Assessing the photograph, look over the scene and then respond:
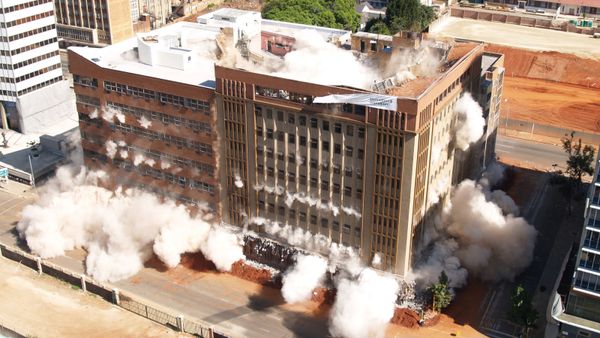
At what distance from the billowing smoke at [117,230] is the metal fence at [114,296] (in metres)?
2.10

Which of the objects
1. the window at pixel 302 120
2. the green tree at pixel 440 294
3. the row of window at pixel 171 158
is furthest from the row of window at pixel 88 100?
the green tree at pixel 440 294

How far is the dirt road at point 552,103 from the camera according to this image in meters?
126

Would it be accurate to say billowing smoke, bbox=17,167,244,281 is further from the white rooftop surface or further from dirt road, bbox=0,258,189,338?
the white rooftop surface

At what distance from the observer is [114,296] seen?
76688mm

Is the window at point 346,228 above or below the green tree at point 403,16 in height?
below

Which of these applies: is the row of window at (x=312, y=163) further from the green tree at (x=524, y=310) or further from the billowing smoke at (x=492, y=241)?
the green tree at (x=524, y=310)

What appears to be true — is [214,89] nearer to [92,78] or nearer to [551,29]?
[92,78]

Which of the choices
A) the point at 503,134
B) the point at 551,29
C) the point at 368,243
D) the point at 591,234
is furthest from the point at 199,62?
the point at 551,29

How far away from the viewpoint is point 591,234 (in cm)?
6147

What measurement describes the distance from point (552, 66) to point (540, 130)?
33152 millimetres

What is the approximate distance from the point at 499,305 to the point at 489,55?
134ft

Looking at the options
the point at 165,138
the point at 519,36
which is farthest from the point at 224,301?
the point at 519,36

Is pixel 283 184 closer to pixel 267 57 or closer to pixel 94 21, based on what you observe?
pixel 267 57

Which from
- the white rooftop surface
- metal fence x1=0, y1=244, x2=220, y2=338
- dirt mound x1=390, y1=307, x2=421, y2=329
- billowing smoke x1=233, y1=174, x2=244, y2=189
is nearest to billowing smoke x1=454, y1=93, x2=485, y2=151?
dirt mound x1=390, y1=307, x2=421, y2=329
